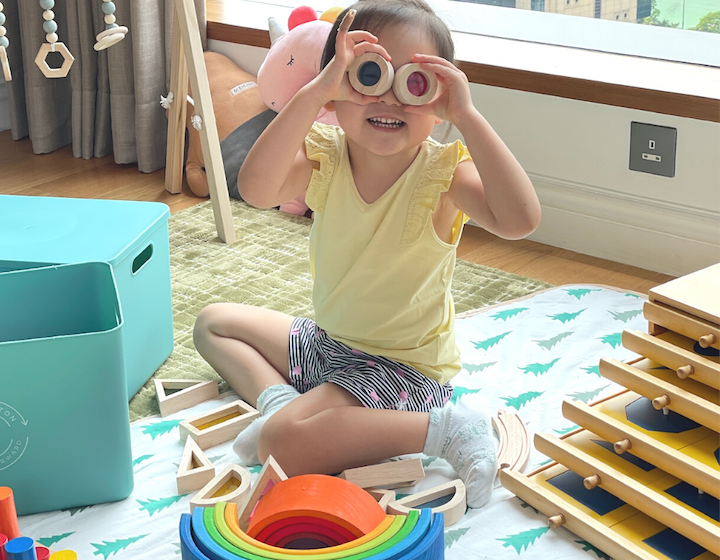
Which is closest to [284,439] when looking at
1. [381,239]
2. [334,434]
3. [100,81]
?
[334,434]

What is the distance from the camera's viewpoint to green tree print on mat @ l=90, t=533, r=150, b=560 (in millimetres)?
872

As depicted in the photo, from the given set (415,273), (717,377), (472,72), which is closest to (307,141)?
(415,273)

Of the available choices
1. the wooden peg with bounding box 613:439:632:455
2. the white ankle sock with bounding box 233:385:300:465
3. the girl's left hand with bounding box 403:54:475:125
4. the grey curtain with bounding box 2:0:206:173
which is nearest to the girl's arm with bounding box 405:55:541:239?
the girl's left hand with bounding box 403:54:475:125

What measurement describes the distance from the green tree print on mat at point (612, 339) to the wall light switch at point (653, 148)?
1.42 feet

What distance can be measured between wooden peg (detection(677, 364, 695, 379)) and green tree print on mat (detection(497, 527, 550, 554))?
23cm

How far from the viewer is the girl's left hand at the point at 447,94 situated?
91 cm

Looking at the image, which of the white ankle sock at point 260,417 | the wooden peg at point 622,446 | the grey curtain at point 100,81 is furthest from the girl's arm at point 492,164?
the grey curtain at point 100,81

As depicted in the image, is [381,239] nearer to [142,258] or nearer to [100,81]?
[142,258]

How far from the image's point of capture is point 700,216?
1572mm

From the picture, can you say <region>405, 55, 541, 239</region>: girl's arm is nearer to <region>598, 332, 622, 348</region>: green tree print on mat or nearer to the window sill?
<region>598, 332, 622, 348</region>: green tree print on mat

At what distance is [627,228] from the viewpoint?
166 centimetres

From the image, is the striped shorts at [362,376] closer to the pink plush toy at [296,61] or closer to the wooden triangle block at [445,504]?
the wooden triangle block at [445,504]

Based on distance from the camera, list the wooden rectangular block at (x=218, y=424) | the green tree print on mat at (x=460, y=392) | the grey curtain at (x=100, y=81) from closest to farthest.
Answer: the wooden rectangular block at (x=218, y=424), the green tree print on mat at (x=460, y=392), the grey curtain at (x=100, y=81)

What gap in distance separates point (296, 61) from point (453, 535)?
3.89 feet
